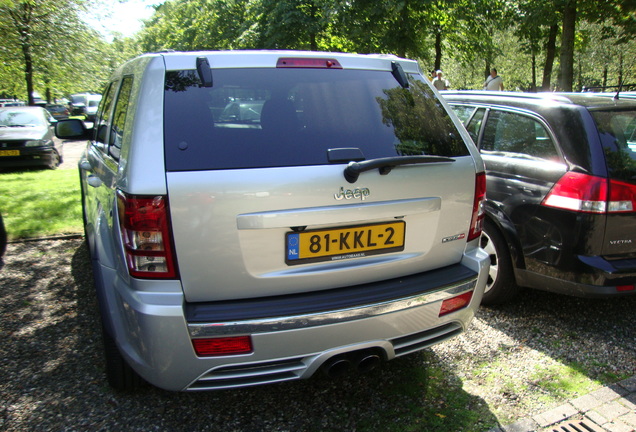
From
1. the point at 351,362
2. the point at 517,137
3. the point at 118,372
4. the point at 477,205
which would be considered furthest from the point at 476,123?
the point at 118,372

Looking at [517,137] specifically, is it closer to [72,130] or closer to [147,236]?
[147,236]

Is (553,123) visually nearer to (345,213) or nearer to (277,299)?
(345,213)

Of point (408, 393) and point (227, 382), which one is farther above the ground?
point (227, 382)

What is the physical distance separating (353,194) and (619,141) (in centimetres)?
227

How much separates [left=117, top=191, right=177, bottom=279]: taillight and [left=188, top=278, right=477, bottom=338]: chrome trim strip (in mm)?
285

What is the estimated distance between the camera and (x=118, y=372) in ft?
9.09

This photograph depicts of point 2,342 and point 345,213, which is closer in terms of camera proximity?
point 345,213

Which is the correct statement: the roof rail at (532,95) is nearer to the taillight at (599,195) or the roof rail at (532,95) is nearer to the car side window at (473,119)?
the car side window at (473,119)

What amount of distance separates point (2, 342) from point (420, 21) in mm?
15839

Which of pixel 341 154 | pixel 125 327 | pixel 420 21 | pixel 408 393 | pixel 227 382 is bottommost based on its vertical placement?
pixel 408 393

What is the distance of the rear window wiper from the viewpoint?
7.48 feet

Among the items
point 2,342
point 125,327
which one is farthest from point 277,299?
point 2,342

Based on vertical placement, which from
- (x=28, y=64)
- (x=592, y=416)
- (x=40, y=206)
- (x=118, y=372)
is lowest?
(x=592, y=416)

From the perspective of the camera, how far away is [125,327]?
7.50 feet
